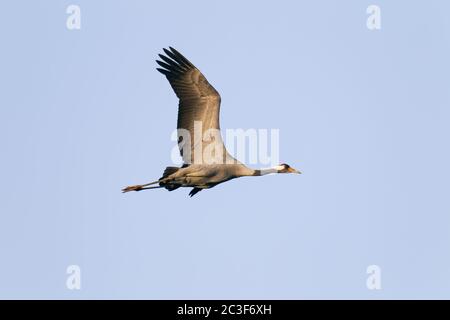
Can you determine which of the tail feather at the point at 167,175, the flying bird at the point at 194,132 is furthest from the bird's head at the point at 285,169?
the tail feather at the point at 167,175

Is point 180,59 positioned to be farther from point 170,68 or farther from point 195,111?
point 195,111

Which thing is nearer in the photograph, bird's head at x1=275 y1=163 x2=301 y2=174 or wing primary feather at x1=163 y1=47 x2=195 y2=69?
wing primary feather at x1=163 y1=47 x2=195 y2=69

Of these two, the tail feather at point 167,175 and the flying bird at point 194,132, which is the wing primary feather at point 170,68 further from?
the tail feather at point 167,175

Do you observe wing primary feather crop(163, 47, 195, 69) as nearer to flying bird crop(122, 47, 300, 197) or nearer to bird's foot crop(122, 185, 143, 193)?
flying bird crop(122, 47, 300, 197)

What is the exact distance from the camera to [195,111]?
2991cm

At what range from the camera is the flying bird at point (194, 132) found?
29828 millimetres

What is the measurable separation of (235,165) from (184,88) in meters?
1.88

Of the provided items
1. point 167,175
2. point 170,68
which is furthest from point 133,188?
point 170,68

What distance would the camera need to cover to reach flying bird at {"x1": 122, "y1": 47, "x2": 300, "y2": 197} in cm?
2983

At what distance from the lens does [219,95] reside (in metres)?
29.7

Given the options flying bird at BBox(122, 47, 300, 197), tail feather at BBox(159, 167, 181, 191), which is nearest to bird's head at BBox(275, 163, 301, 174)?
flying bird at BBox(122, 47, 300, 197)
